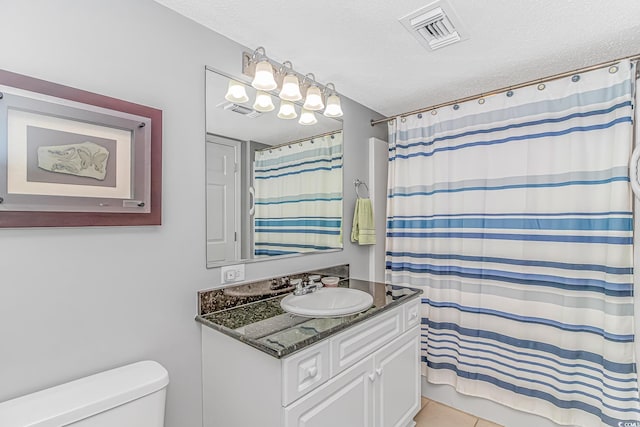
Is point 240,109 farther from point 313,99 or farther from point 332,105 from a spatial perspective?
point 332,105

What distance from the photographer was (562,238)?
1.76 meters

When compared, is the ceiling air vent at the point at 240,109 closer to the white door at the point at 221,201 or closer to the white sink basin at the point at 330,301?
the white door at the point at 221,201

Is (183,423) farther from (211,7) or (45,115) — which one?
(211,7)

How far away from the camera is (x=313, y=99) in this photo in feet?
6.07

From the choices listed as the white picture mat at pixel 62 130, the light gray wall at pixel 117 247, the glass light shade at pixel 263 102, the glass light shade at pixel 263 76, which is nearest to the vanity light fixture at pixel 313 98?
the glass light shade at pixel 263 102

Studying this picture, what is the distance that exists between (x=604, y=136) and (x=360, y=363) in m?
1.72

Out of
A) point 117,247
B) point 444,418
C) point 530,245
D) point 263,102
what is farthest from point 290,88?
point 444,418

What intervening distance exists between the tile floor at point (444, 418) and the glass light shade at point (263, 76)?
7.28ft

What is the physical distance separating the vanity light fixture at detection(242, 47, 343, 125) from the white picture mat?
2.31 feet

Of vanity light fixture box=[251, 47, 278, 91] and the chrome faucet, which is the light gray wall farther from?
the chrome faucet

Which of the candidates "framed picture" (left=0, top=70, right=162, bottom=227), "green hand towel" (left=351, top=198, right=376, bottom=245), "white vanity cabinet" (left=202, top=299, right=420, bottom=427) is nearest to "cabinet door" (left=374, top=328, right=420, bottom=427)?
"white vanity cabinet" (left=202, top=299, right=420, bottom=427)

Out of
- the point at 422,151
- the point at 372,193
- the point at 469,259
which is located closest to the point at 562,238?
the point at 469,259

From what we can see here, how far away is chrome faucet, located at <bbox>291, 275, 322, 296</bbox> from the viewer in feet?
5.77

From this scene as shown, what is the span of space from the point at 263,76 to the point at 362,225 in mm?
1227
